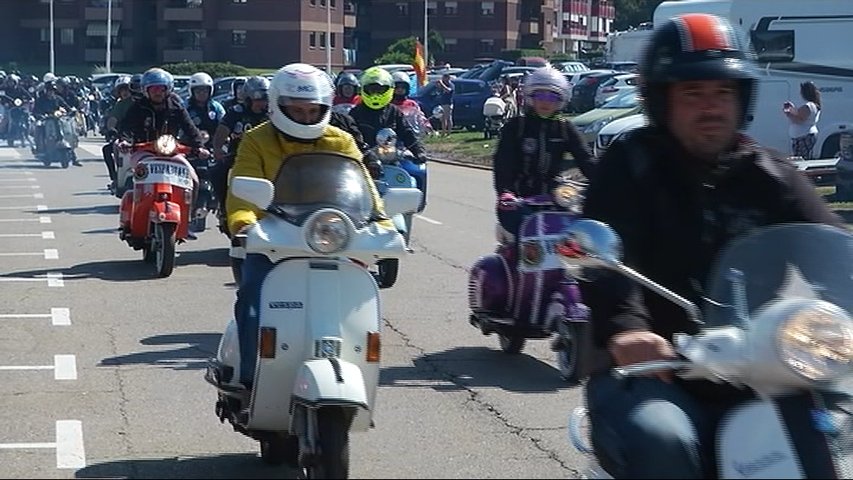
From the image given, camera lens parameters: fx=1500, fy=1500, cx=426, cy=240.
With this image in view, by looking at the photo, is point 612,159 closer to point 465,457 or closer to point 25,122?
point 465,457

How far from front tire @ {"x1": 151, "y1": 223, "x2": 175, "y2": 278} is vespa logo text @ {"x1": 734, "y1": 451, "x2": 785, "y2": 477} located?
34.7 ft

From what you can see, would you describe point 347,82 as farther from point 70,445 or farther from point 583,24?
point 583,24

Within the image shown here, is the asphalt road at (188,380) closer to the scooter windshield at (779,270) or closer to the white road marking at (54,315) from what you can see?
the white road marking at (54,315)

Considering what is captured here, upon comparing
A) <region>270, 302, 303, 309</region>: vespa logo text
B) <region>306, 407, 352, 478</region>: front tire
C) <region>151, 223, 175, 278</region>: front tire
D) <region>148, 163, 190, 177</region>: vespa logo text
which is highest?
<region>148, 163, 190, 177</region>: vespa logo text

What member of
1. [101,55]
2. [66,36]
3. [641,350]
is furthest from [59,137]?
[66,36]

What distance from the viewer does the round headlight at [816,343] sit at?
3027 millimetres

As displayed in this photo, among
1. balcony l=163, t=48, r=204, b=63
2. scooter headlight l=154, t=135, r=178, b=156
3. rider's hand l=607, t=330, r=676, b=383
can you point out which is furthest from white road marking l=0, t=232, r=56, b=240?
balcony l=163, t=48, r=204, b=63

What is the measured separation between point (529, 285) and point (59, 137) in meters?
22.7

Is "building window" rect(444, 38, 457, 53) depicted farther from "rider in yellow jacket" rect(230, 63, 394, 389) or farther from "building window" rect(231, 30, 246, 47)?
"rider in yellow jacket" rect(230, 63, 394, 389)

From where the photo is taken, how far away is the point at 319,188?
5.85 metres

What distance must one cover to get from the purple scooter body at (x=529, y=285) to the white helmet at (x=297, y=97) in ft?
8.83

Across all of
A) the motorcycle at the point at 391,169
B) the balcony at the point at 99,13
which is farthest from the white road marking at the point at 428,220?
the balcony at the point at 99,13


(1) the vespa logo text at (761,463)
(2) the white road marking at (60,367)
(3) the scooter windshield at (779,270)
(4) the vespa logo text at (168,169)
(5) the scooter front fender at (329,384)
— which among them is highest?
(3) the scooter windshield at (779,270)

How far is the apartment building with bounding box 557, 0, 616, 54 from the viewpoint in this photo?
100562 millimetres
